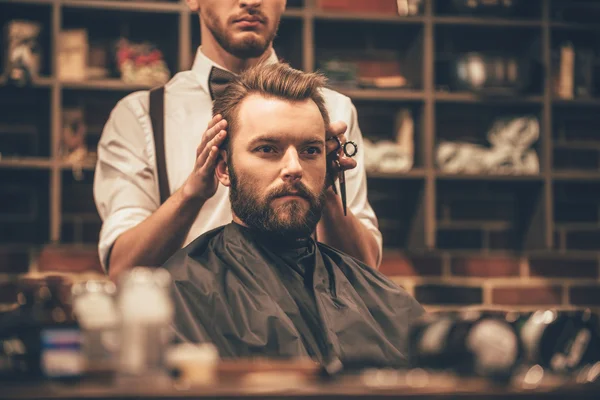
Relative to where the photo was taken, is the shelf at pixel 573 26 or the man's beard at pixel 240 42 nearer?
the man's beard at pixel 240 42

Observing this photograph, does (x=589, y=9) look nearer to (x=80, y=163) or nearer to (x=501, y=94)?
(x=501, y=94)

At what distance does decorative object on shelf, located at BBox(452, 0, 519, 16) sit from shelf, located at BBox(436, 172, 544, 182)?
724mm

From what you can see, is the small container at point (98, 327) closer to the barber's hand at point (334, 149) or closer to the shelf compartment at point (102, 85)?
the barber's hand at point (334, 149)

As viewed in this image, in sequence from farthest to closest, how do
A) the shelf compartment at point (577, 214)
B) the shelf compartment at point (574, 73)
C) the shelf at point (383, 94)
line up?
the shelf compartment at point (577, 214), the shelf compartment at point (574, 73), the shelf at point (383, 94)

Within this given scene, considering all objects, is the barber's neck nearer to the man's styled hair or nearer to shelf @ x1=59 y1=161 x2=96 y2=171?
the man's styled hair

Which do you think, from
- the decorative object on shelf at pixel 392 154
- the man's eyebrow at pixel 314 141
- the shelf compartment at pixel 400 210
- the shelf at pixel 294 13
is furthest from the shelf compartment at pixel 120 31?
the man's eyebrow at pixel 314 141

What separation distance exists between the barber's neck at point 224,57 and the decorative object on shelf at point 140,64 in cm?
112

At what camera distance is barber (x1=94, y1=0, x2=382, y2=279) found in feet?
7.48

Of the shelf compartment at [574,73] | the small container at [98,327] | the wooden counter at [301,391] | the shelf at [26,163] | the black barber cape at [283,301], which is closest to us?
the wooden counter at [301,391]

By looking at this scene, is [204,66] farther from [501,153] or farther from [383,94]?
[501,153]

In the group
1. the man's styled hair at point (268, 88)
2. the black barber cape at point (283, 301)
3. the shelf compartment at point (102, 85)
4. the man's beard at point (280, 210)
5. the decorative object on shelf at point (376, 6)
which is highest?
the decorative object on shelf at point (376, 6)

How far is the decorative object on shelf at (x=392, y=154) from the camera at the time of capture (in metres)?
3.84

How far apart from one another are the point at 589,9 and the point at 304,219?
2.68 meters

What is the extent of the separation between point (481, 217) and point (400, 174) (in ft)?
1.91
